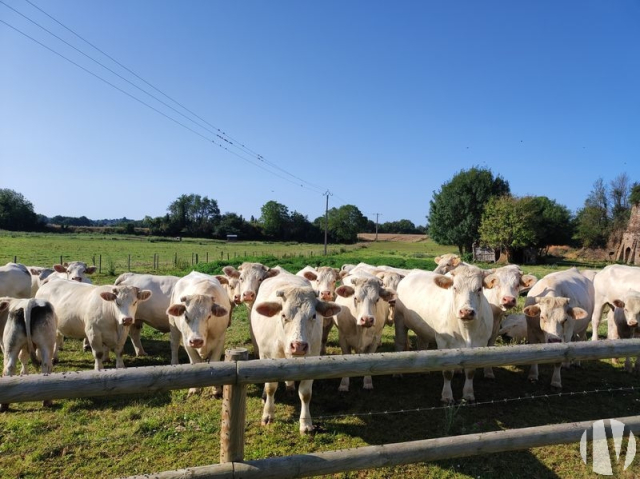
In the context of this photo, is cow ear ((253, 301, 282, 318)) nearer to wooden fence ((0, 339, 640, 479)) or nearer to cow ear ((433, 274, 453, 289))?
wooden fence ((0, 339, 640, 479))

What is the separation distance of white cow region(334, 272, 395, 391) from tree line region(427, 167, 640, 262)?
39.0 m

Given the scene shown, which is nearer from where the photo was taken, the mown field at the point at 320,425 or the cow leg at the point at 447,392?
the mown field at the point at 320,425

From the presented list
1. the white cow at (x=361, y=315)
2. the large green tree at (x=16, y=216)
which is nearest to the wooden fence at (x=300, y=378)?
the white cow at (x=361, y=315)

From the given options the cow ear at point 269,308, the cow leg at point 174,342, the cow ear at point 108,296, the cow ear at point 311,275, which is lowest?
the cow leg at point 174,342

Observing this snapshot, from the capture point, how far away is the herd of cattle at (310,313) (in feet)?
18.5

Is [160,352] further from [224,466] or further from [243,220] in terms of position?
[243,220]

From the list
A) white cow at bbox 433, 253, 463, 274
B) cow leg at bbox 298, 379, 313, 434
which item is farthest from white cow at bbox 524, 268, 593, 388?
cow leg at bbox 298, 379, 313, 434

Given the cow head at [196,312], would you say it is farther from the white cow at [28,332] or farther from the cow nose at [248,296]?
the white cow at [28,332]

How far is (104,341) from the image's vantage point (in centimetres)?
744

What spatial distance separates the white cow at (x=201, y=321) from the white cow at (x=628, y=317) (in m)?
7.34

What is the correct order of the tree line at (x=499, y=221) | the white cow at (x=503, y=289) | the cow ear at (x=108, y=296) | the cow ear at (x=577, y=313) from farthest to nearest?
the tree line at (x=499, y=221)
the white cow at (x=503, y=289)
the cow ear at (x=108, y=296)
the cow ear at (x=577, y=313)

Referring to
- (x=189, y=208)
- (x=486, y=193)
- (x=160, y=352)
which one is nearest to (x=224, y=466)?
(x=160, y=352)

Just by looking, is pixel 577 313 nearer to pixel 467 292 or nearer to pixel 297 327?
pixel 467 292

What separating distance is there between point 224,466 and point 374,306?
444 centimetres
